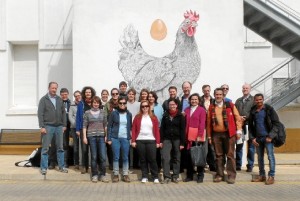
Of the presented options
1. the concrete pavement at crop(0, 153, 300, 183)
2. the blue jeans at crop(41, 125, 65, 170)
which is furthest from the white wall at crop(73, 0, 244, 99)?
the concrete pavement at crop(0, 153, 300, 183)

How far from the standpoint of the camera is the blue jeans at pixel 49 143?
11.4 m

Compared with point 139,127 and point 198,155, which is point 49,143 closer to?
point 139,127

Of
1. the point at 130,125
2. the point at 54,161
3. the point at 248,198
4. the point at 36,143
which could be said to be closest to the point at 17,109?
the point at 36,143

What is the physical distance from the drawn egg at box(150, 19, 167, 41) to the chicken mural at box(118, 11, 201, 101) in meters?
0.40

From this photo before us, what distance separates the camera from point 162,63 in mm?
13516

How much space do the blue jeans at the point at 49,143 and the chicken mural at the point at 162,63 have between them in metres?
2.73

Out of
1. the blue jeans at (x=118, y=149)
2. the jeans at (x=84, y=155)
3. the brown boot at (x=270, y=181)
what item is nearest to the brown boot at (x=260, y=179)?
the brown boot at (x=270, y=181)

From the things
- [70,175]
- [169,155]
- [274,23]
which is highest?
[274,23]

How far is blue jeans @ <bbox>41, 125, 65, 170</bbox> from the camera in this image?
1139 centimetres

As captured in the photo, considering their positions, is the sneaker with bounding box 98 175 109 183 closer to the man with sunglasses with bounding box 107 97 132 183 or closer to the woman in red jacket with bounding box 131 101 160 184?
the man with sunglasses with bounding box 107 97 132 183

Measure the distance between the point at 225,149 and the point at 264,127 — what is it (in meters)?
1.01

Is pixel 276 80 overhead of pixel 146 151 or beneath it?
overhead

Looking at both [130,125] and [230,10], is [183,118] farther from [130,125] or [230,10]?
[230,10]

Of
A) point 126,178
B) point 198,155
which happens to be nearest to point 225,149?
point 198,155
